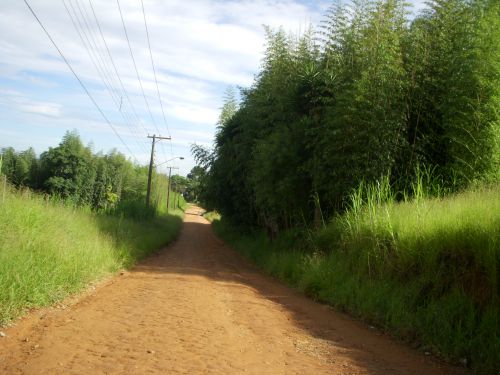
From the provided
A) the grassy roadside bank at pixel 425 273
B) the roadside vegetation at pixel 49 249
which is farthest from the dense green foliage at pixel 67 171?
the grassy roadside bank at pixel 425 273

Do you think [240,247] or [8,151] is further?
[8,151]

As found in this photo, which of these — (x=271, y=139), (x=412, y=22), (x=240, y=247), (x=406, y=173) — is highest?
(x=412, y=22)

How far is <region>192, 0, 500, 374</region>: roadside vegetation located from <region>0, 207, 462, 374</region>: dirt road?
2.97 feet

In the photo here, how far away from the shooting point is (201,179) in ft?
101

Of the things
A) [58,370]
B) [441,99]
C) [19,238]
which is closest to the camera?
[58,370]

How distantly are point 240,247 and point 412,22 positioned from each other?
1562 cm

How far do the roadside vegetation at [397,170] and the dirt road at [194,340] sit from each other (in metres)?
0.91

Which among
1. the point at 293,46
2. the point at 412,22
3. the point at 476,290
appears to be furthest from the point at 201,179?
the point at 476,290

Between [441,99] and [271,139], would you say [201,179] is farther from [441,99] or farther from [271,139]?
[441,99]

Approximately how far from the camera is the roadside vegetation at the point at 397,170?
25.2 feet

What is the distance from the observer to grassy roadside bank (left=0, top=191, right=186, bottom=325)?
723 centimetres

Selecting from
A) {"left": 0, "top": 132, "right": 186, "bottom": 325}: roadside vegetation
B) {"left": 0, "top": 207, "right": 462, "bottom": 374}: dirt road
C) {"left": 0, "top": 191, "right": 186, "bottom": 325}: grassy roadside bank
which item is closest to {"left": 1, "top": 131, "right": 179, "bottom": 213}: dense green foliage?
{"left": 0, "top": 132, "right": 186, "bottom": 325}: roadside vegetation

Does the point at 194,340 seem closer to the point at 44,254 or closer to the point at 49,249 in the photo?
the point at 44,254

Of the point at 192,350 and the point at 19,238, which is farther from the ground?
the point at 19,238
